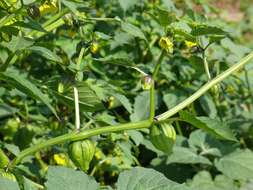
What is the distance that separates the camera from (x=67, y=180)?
92 centimetres

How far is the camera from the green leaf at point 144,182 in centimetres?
Answer: 96

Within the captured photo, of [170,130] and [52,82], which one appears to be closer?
[170,130]

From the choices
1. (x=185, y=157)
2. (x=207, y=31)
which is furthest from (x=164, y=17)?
(x=185, y=157)

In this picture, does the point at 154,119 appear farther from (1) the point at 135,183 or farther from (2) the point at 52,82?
(2) the point at 52,82

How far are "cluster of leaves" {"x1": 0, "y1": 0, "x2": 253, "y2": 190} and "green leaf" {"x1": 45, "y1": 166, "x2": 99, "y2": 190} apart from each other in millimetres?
106

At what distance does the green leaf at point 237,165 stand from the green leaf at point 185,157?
0.19 feet

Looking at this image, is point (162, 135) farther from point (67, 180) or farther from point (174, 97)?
point (174, 97)

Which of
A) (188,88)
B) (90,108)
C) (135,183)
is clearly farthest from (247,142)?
(135,183)

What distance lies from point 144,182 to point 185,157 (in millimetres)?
997

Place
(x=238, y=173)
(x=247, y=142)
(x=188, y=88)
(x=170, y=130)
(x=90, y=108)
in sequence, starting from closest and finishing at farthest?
(x=170, y=130)
(x=90, y=108)
(x=238, y=173)
(x=188, y=88)
(x=247, y=142)

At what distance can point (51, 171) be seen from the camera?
36.8 inches

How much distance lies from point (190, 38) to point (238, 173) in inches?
36.8

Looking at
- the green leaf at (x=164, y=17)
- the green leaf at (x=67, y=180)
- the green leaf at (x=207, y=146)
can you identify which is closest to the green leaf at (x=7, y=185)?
the green leaf at (x=67, y=180)

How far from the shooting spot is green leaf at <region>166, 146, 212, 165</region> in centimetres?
193
